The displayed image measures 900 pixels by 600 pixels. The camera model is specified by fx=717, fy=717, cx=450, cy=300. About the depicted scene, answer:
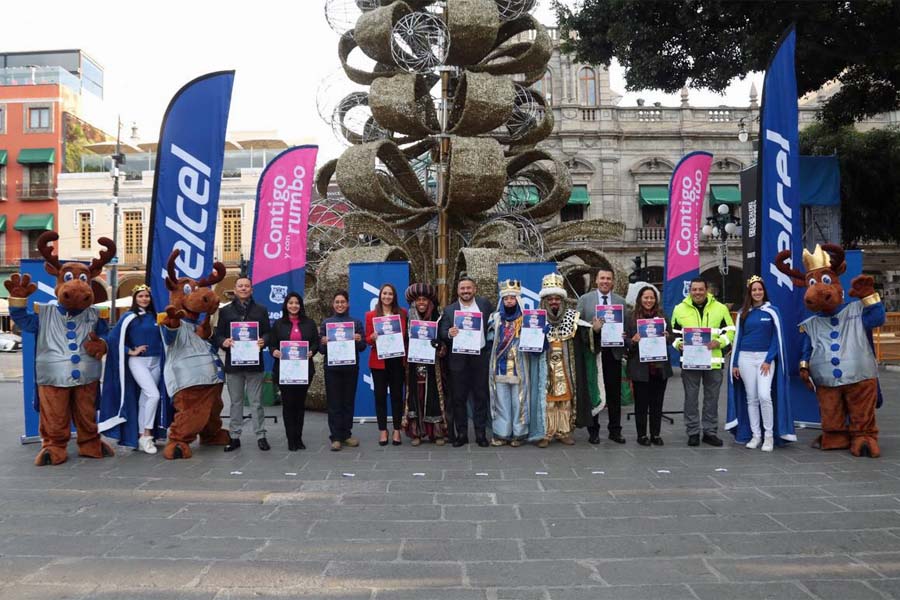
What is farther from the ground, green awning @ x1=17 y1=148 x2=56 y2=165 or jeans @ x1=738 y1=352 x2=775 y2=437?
green awning @ x1=17 y1=148 x2=56 y2=165

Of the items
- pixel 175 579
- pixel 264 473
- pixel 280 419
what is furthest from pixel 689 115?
pixel 175 579

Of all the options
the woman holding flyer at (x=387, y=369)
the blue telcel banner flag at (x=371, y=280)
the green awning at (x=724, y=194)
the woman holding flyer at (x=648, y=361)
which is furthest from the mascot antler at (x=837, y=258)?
the green awning at (x=724, y=194)

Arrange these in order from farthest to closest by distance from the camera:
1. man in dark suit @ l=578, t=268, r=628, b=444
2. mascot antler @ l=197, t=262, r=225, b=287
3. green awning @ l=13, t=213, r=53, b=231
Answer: green awning @ l=13, t=213, r=53, b=231
man in dark suit @ l=578, t=268, r=628, b=444
mascot antler @ l=197, t=262, r=225, b=287

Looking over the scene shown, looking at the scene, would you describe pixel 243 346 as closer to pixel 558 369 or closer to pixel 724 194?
pixel 558 369

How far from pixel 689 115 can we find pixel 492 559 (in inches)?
1176

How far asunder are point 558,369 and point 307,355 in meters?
2.44

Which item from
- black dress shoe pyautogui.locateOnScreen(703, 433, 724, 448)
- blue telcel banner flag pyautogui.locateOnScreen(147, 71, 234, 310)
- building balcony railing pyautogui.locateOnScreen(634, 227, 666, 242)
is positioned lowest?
black dress shoe pyautogui.locateOnScreen(703, 433, 724, 448)

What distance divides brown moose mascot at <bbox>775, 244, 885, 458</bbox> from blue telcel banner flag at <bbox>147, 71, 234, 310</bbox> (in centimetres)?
577

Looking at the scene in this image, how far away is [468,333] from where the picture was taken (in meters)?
6.86

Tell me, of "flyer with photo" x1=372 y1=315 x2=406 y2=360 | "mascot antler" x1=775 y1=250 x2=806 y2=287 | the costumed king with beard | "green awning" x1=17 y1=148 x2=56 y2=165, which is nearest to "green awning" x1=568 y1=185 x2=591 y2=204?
"mascot antler" x1=775 y1=250 x2=806 y2=287

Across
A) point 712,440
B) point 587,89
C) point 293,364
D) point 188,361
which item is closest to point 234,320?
point 188,361

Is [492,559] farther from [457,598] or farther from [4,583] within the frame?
[4,583]

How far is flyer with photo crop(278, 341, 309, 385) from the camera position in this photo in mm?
6852

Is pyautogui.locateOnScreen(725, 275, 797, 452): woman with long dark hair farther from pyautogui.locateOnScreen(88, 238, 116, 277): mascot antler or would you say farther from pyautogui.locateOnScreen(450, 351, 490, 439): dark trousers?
pyautogui.locateOnScreen(88, 238, 116, 277): mascot antler
